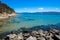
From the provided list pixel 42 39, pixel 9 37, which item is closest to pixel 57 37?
pixel 42 39

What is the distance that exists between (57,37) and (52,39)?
2.33ft

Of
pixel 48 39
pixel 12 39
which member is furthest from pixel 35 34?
pixel 12 39

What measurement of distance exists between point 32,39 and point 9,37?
11.0 feet

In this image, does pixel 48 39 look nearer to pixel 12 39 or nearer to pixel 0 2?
pixel 12 39

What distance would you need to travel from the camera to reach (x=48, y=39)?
723 inches

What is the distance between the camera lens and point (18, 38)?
17.8 meters

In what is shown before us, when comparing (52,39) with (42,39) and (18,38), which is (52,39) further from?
(18,38)

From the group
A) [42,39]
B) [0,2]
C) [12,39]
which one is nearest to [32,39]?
[42,39]

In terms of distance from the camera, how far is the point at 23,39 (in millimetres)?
18172

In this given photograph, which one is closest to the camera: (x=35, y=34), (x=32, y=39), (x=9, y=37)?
(x=32, y=39)

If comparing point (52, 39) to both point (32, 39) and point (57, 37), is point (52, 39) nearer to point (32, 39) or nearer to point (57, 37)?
point (57, 37)

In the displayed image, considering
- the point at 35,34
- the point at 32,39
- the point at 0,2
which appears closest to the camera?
the point at 32,39

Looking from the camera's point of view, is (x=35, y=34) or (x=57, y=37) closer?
(x=57, y=37)

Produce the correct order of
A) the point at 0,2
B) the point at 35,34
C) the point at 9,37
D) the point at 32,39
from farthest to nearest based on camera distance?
the point at 0,2, the point at 35,34, the point at 9,37, the point at 32,39
